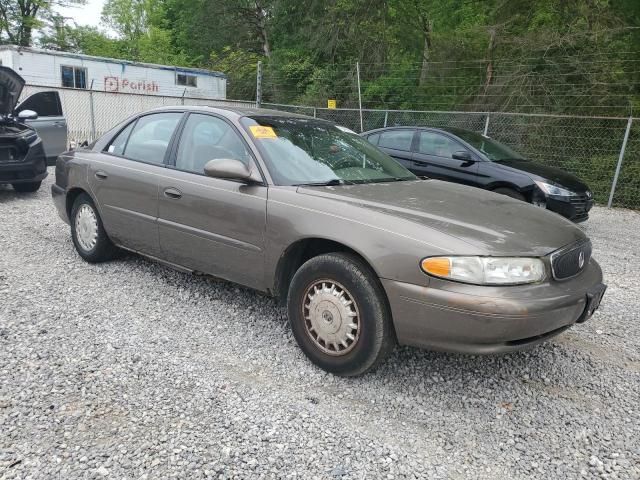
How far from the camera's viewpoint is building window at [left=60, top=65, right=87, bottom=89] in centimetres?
1855

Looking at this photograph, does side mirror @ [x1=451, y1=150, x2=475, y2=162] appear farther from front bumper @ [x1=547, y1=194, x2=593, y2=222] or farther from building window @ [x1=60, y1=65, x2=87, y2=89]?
building window @ [x1=60, y1=65, x2=87, y2=89]

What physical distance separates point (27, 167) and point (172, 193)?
5022 millimetres

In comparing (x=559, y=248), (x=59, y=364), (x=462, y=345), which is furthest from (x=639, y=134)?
(x=59, y=364)

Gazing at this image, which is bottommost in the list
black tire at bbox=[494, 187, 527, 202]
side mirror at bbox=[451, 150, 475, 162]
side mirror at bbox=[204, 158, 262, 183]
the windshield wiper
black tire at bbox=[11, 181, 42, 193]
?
black tire at bbox=[11, 181, 42, 193]

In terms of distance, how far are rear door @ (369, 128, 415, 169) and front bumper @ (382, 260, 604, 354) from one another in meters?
5.91

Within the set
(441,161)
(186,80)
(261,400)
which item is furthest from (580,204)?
(186,80)

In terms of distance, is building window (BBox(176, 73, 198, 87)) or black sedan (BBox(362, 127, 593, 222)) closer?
black sedan (BBox(362, 127, 593, 222))

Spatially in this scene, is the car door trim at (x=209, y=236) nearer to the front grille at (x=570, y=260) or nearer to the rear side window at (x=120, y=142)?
the rear side window at (x=120, y=142)

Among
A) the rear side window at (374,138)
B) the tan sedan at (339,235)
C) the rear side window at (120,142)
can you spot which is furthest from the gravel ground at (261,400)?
the rear side window at (374,138)

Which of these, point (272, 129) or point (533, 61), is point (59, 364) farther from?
point (533, 61)

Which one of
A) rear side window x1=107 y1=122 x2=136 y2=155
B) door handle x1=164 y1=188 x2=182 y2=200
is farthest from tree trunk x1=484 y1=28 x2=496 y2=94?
door handle x1=164 y1=188 x2=182 y2=200

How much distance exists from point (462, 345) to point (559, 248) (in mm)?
828

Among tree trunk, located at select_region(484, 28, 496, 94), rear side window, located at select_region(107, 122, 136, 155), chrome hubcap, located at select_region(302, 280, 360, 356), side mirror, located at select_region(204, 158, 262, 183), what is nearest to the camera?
chrome hubcap, located at select_region(302, 280, 360, 356)

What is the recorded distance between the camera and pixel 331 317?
2.98 m
